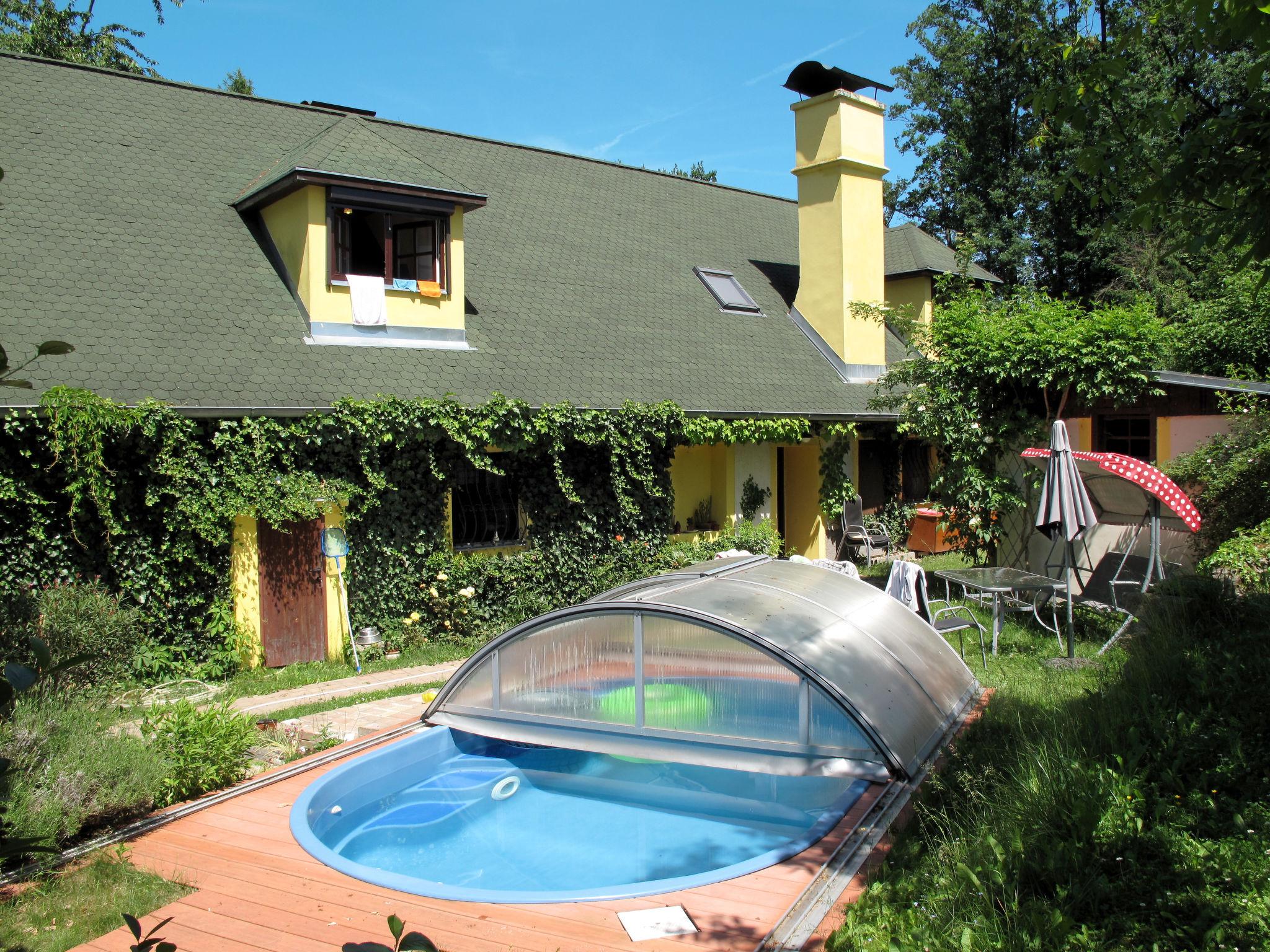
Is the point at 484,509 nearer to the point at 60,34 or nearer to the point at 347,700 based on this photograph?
the point at 347,700

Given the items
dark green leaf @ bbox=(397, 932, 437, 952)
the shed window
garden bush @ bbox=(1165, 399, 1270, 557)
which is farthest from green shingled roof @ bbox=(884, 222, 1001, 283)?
dark green leaf @ bbox=(397, 932, 437, 952)

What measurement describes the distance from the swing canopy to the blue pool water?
5.09 m

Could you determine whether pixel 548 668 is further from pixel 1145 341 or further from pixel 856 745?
pixel 1145 341

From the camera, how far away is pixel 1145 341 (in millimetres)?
11867

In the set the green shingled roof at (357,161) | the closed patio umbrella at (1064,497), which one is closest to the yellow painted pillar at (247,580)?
the green shingled roof at (357,161)

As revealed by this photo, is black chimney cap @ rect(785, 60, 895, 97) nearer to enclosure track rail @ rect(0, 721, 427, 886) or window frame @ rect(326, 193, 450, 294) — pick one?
window frame @ rect(326, 193, 450, 294)

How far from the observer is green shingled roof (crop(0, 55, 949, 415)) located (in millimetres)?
10852

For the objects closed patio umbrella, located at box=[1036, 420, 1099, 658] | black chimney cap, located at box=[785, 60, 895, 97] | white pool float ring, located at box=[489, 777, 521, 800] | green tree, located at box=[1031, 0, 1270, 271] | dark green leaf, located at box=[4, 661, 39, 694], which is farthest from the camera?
black chimney cap, located at box=[785, 60, 895, 97]

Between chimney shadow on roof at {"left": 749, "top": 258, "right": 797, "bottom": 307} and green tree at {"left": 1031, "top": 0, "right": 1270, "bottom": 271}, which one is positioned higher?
chimney shadow on roof at {"left": 749, "top": 258, "right": 797, "bottom": 307}

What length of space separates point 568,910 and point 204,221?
11.8 meters

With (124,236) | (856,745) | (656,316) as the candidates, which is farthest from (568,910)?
(656,316)

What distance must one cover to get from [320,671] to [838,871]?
296 inches

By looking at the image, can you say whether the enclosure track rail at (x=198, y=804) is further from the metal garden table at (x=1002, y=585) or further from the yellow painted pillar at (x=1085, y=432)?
the yellow painted pillar at (x=1085, y=432)

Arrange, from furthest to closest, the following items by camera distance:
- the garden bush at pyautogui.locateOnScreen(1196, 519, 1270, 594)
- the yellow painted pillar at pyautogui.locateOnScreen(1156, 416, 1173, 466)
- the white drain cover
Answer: the yellow painted pillar at pyautogui.locateOnScreen(1156, 416, 1173, 466)
the garden bush at pyautogui.locateOnScreen(1196, 519, 1270, 594)
the white drain cover
